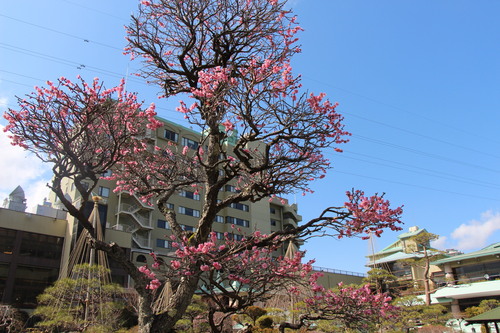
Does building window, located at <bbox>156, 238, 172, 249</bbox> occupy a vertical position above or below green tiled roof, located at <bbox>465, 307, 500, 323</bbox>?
above

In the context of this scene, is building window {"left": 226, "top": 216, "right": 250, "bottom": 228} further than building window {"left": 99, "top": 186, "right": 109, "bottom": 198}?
Yes

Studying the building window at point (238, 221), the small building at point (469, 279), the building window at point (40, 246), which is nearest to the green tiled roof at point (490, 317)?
the small building at point (469, 279)

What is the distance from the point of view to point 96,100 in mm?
6773

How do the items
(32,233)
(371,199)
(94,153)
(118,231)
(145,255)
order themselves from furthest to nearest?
(145,255)
(118,231)
(32,233)
(94,153)
(371,199)

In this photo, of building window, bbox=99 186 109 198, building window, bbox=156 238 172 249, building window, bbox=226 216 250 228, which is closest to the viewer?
building window, bbox=99 186 109 198

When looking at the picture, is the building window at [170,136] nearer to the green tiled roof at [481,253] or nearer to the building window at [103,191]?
the building window at [103,191]

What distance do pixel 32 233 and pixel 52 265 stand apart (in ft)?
8.15

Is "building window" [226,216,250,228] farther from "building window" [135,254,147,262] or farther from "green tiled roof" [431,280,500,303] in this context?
"green tiled roof" [431,280,500,303]

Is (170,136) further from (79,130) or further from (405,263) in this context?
(79,130)

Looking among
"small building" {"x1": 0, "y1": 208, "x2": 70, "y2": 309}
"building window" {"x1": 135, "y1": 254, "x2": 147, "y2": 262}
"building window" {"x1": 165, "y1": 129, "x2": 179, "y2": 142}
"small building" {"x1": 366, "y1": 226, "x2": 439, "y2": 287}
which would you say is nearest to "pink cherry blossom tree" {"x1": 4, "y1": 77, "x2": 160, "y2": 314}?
"small building" {"x1": 0, "y1": 208, "x2": 70, "y2": 309}

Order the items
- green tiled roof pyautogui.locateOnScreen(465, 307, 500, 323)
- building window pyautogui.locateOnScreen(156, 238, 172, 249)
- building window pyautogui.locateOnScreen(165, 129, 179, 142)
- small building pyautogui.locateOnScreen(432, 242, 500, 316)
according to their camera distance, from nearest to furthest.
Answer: green tiled roof pyautogui.locateOnScreen(465, 307, 500, 323)
small building pyautogui.locateOnScreen(432, 242, 500, 316)
building window pyautogui.locateOnScreen(156, 238, 172, 249)
building window pyautogui.locateOnScreen(165, 129, 179, 142)

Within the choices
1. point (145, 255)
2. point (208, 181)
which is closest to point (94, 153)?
point (208, 181)

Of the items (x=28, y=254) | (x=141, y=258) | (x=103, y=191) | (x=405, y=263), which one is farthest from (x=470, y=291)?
(x=28, y=254)

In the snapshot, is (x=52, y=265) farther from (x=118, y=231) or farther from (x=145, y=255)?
(x=145, y=255)
